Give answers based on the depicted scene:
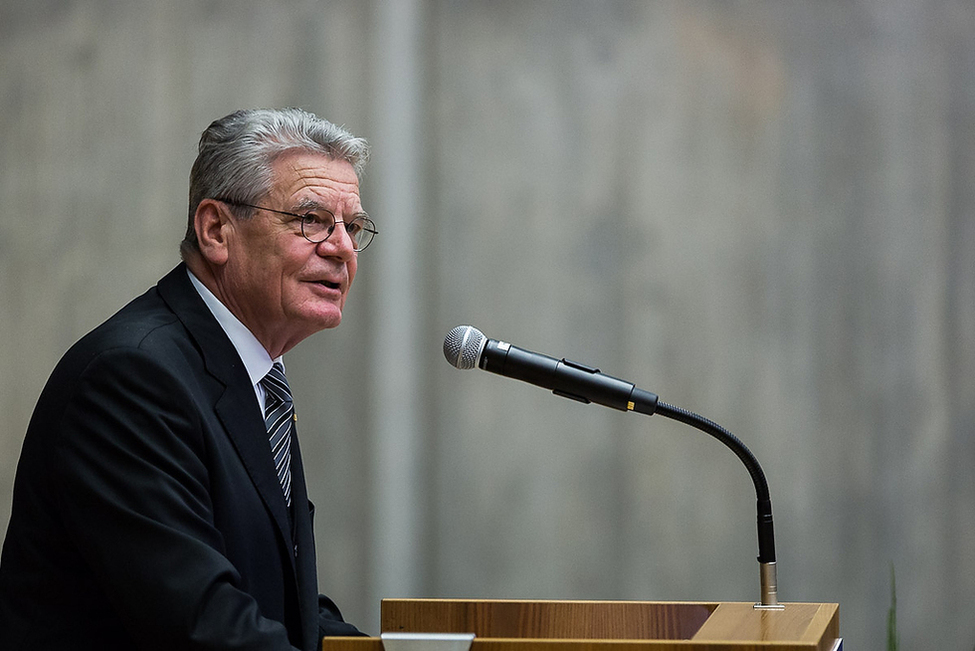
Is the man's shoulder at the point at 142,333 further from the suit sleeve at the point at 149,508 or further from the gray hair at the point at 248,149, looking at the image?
the gray hair at the point at 248,149

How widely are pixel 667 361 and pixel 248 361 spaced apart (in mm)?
1625

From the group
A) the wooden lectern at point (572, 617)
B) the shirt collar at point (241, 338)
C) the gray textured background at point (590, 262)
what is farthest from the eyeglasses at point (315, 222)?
the gray textured background at point (590, 262)

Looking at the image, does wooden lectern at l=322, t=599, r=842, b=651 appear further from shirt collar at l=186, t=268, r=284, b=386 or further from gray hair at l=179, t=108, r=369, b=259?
gray hair at l=179, t=108, r=369, b=259

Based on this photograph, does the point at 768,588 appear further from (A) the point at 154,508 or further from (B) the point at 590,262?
(B) the point at 590,262

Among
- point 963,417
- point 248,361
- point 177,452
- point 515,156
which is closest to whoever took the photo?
point 177,452

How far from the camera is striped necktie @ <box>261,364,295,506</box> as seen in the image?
2.05 meters

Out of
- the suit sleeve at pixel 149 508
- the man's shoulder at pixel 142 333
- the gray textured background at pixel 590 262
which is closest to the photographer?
the suit sleeve at pixel 149 508

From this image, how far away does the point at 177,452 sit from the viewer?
1.71 m

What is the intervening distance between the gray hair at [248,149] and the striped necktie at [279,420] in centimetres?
30

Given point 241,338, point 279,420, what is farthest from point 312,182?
point 279,420

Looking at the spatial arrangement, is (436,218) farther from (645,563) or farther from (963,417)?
(963,417)

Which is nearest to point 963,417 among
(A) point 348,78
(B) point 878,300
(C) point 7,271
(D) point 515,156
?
(B) point 878,300

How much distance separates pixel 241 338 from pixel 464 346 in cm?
50

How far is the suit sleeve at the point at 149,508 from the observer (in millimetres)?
1569
